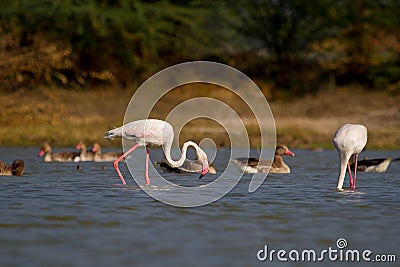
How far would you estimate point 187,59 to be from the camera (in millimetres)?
36656

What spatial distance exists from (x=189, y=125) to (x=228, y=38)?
10424mm

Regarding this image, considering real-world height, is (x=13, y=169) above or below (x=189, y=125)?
below

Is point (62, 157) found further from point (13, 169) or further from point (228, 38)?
point (228, 38)

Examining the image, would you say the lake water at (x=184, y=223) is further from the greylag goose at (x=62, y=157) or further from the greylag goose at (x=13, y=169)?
the greylag goose at (x=62, y=157)

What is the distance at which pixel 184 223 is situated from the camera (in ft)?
34.4

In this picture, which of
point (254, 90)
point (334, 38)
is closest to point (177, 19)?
point (254, 90)

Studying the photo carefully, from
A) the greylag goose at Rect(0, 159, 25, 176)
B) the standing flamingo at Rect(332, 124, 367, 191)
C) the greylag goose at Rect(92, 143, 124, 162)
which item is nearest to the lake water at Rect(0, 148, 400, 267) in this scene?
the standing flamingo at Rect(332, 124, 367, 191)

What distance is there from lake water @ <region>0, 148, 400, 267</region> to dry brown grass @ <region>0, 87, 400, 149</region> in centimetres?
1026

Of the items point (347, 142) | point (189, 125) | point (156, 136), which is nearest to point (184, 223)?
point (347, 142)

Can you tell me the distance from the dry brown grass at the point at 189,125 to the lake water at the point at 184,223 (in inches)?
404

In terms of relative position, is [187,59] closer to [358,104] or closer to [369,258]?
[358,104]

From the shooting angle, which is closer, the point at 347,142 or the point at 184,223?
the point at 184,223

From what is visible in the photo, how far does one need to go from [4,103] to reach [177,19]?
1043 cm

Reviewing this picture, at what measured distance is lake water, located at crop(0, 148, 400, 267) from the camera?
332 inches
